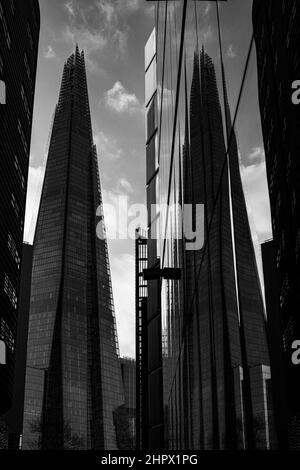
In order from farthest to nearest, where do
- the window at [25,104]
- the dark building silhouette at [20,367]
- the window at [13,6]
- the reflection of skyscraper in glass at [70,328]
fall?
the reflection of skyscraper in glass at [70,328], the dark building silhouette at [20,367], the window at [25,104], the window at [13,6]

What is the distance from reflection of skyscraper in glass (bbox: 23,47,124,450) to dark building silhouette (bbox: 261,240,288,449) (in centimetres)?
15739

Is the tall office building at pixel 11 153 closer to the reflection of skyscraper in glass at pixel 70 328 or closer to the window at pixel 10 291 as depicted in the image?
the window at pixel 10 291

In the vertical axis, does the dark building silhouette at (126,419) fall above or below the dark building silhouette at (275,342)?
above

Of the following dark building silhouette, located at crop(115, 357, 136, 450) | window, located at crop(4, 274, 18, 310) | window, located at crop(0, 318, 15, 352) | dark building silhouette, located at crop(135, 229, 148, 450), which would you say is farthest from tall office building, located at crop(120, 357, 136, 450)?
dark building silhouette, located at crop(135, 229, 148, 450)

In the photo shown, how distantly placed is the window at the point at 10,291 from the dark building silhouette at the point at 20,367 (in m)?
38.5

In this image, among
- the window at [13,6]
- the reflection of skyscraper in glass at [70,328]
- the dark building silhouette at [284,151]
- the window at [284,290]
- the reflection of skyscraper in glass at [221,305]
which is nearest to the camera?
the dark building silhouette at [284,151]

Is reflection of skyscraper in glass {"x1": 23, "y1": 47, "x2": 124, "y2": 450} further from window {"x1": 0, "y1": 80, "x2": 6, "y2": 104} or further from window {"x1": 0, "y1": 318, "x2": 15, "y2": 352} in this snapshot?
window {"x1": 0, "y1": 80, "x2": 6, "y2": 104}

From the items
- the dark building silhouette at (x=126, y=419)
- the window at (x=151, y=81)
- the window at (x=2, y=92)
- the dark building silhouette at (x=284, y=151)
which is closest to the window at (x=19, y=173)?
the window at (x=2, y=92)

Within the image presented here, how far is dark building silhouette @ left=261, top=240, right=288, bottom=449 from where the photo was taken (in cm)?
385

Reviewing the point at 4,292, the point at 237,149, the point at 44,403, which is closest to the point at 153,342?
the point at 237,149

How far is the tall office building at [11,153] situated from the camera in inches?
2318

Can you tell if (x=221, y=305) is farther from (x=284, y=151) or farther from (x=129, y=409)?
(x=129, y=409)

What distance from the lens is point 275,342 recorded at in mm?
3996

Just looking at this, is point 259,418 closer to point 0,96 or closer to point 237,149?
point 237,149
